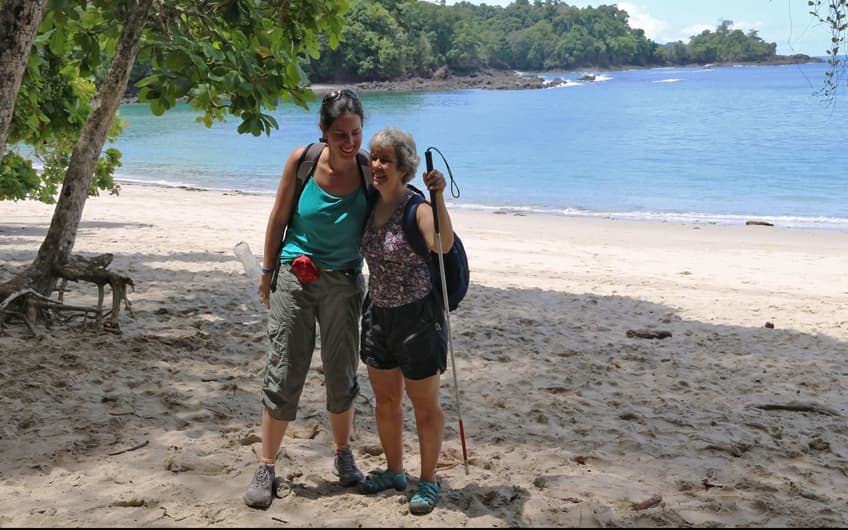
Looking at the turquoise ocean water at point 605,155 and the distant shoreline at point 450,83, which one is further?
the distant shoreline at point 450,83

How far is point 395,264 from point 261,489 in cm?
114

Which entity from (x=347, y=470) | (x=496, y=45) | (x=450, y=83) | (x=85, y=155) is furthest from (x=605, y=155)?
(x=496, y=45)

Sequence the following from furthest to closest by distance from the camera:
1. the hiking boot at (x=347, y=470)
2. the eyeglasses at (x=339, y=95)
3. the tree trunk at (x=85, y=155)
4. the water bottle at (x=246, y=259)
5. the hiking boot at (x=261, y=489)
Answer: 1. the tree trunk at (x=85, y=155)
2. the water bottle at (x=246, y=259)
3. the hiking boot at (x=347, y=470)
4. the hiking boot at (x=261, y=489)
5. the eyeglasses at (x=339, y=95)

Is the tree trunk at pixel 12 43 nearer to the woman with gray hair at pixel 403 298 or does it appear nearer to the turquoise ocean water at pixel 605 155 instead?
the woman with gray hair at pixel 403 298

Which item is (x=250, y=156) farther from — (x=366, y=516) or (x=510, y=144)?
(x=366, y=516)

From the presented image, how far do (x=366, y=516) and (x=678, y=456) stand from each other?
186 cm

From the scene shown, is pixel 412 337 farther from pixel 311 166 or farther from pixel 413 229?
pixel 311 166

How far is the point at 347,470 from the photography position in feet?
13.6

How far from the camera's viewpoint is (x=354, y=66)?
370ft

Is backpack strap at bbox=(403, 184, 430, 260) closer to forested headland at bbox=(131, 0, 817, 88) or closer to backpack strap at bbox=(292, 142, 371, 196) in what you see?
backpack strap at bbox=(292, 142, 371, 196)

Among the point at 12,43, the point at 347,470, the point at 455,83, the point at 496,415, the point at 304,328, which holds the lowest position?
the point at 496,415

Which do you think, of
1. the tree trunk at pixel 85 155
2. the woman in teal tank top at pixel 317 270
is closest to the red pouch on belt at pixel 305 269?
the woman in teal tank top at pixel 317 270

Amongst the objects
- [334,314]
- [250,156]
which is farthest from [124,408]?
[250,156]

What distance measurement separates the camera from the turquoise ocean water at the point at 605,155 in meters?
26.0
